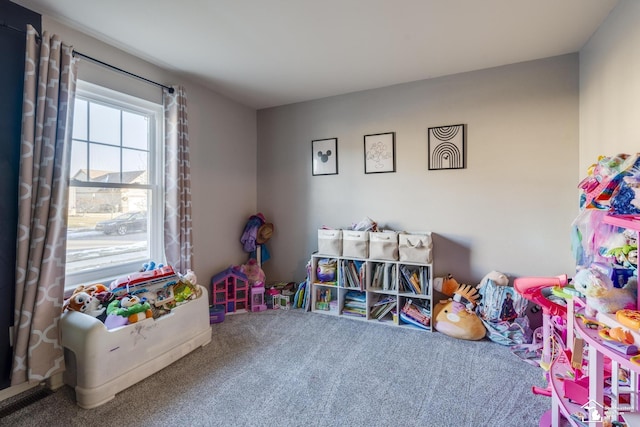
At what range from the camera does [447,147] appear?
2.76 m

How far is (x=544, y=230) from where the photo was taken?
245 centimetres

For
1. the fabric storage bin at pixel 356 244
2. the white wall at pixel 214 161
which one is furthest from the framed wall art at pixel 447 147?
the white wall at pixel 214 161

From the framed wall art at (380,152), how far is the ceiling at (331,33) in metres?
0.60

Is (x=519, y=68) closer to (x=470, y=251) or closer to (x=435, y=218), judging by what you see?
(x=435, y=218)

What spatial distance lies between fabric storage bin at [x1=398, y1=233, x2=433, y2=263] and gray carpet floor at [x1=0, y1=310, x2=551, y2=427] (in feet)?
2.21

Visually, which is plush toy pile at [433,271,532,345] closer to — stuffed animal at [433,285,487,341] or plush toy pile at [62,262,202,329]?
stuffed animal at [433,285,487,341]

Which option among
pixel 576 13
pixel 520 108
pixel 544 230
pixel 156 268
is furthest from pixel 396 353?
pixel 576 13

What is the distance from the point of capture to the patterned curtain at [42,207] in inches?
65.5

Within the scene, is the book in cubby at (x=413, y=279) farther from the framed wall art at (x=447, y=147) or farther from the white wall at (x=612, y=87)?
the white wall at (x=612, y=87)

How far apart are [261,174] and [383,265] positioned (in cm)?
195

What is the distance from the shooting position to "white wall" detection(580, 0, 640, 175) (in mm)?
1577

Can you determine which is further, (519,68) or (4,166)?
(519,68)

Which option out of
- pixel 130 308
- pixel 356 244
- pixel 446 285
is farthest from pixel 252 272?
pixel 446 285

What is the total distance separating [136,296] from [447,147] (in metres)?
2.94
